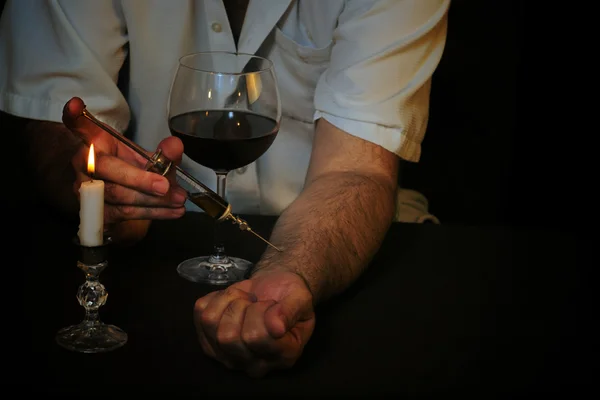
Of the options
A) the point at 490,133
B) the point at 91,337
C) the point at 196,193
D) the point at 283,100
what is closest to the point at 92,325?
the point at 91,337

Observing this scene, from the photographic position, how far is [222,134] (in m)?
1.17

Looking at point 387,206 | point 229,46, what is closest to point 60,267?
point 387,206

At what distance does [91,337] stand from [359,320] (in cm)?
32

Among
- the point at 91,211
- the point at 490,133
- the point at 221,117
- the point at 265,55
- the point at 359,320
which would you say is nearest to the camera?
the point at 91,211

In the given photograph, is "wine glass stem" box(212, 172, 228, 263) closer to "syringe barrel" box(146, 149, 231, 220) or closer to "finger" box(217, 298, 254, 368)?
"syringe barrel" box(146, 149, 231, 220)

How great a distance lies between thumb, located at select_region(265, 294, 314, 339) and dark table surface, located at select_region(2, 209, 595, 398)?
0.13 ft

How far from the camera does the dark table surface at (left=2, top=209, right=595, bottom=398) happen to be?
924mm

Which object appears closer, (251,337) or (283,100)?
(251,337)

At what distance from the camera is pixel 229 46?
1636 mm

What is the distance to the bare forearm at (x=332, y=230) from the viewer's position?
1147 millimetres

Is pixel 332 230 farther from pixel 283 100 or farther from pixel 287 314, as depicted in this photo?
pixel 283 100

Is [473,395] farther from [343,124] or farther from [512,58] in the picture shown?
[512,58]

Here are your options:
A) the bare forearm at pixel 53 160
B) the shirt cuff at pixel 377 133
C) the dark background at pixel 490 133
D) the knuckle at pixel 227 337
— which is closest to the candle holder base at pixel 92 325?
the knuckle at pixel 227 337

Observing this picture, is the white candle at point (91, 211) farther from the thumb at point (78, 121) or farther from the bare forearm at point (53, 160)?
the bare forearm at point (53, 160)
